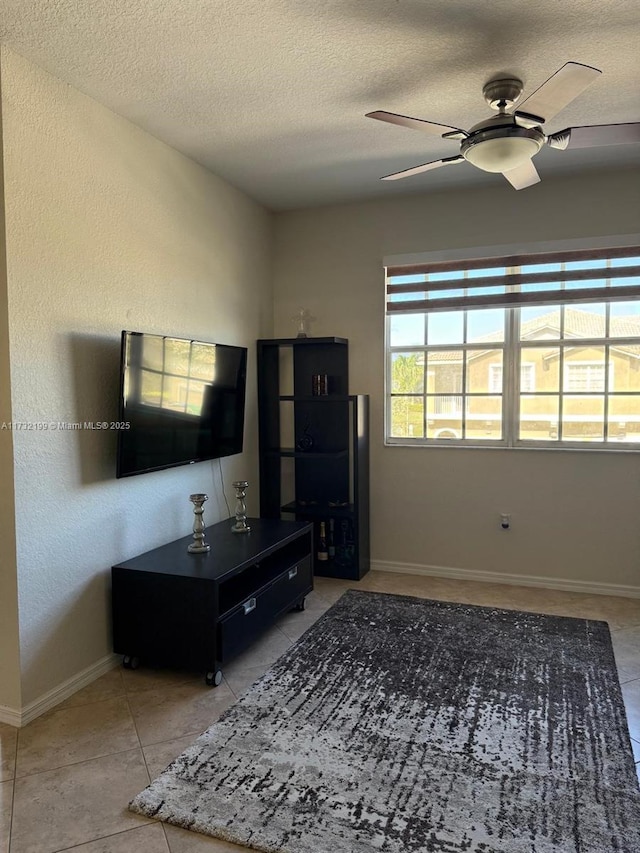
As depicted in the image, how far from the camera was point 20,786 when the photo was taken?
1.99 meters

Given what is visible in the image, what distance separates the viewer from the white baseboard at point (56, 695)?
2.38 meters

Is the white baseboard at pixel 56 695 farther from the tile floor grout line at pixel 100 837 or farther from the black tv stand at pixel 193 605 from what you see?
the tile floor grout line at pixel 100 837

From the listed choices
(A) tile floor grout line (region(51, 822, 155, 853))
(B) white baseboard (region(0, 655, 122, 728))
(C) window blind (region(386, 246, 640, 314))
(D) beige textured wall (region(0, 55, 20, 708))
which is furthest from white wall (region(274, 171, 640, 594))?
(A) tile floor grout line (region(51, 822, 155, 853))

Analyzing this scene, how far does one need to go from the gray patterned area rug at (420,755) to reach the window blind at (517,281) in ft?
7.03

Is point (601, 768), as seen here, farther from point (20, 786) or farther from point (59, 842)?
point (20, 786)

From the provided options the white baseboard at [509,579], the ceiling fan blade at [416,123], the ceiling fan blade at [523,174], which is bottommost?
the white baseboard at [509,579]

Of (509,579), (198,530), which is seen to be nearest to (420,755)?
(198,530)

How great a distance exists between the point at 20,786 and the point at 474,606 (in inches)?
100

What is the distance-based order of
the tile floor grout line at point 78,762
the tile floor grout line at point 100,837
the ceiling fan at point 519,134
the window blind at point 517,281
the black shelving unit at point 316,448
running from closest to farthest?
the tile floor grout line at point 100,837
the tile floor grout line at point 78,762
the ceiling fan at point 519,134
the window blind at point 517,281
the black shelving unit at point 316,448

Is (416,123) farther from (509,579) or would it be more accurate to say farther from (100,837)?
(509,579)

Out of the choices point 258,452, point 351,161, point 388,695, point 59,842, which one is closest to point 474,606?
point 388,695

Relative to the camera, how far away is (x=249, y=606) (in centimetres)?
285

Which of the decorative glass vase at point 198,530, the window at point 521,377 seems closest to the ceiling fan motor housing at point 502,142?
the window at point 521,377

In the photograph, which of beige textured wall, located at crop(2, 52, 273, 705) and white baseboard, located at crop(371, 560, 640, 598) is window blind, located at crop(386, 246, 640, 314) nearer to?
beige textured wall, located at crop(2, 52, 273, 705)
